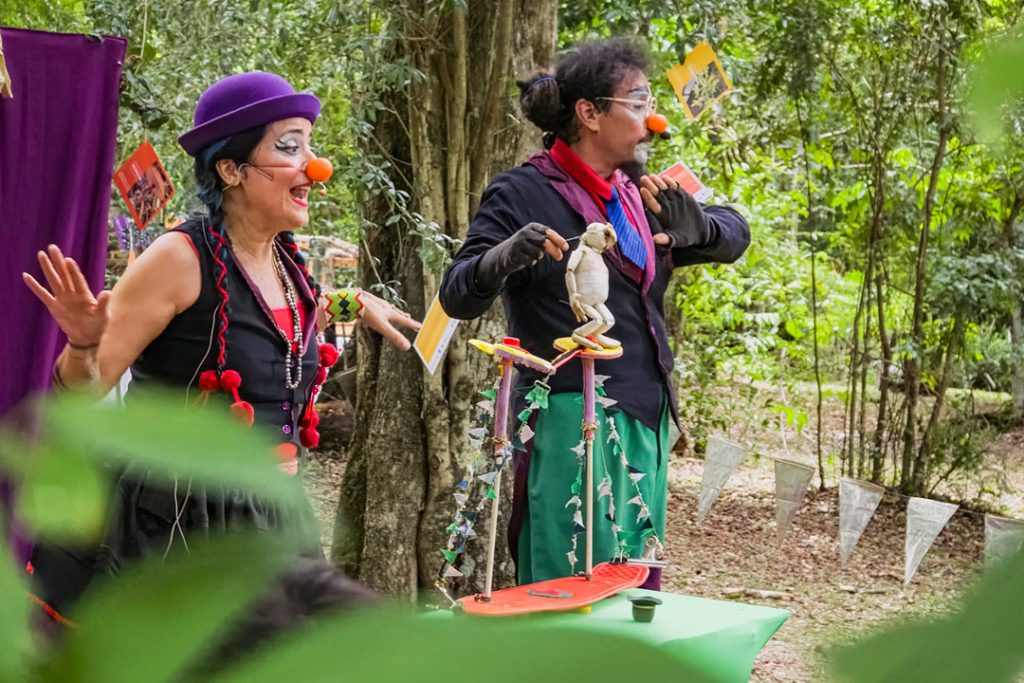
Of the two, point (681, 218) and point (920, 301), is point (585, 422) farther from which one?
point (920, 301)

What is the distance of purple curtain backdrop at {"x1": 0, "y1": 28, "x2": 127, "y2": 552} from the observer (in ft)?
8.28

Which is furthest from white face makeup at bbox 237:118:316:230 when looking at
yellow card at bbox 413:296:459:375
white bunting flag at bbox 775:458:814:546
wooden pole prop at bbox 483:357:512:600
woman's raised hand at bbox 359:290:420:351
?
white bunting flag at bbox 775:458:814:546

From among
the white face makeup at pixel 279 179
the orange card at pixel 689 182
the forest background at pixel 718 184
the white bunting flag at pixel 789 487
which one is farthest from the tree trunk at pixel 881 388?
the white face makeup at pixel 279 179

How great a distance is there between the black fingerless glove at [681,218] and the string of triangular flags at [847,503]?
7.33 ft

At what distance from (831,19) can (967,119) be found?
524 cm

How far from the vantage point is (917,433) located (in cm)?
620

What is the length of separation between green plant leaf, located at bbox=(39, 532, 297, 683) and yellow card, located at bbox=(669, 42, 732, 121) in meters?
3.42

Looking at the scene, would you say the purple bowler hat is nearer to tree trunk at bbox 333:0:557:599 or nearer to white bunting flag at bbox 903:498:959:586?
tree trunk at bbox 333:0:557:599

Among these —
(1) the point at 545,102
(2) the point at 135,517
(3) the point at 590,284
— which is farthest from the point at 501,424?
(2) the point at 135,517

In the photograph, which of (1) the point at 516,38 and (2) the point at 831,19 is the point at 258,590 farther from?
(2) the point at 831,19

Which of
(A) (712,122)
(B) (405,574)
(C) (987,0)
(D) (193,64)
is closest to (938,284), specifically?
(C) (987,0)

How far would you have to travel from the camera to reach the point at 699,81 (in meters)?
3.55

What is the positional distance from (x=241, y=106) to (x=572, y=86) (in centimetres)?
72

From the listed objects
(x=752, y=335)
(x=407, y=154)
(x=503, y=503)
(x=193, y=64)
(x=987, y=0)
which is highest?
(x=987, y=0)
